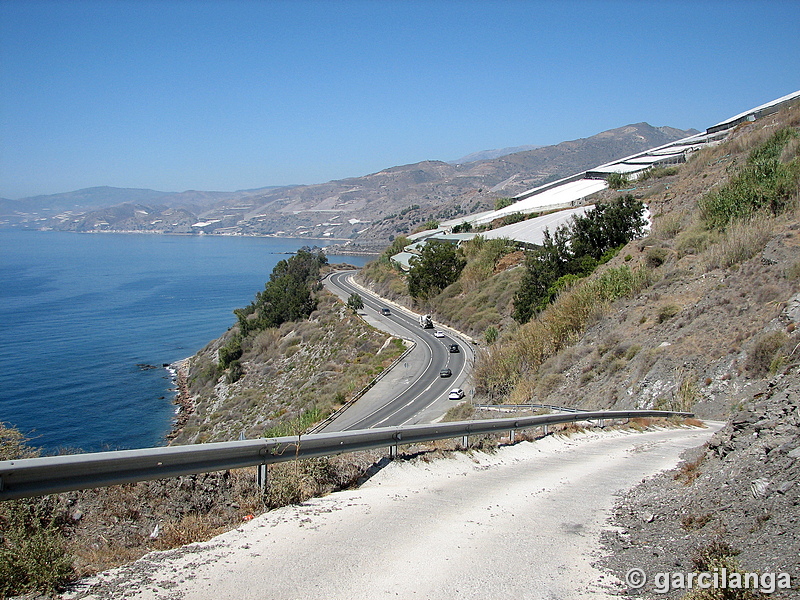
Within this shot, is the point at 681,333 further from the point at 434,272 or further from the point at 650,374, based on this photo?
the point at 434,272

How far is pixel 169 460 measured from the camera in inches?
198

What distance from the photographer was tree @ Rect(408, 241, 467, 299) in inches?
2643

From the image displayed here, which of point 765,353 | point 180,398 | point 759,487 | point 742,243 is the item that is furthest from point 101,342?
point 759,487

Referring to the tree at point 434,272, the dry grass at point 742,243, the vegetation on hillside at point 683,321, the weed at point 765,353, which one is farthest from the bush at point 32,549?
the tree at point 434,272

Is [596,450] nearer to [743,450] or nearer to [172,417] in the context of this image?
[743,450]

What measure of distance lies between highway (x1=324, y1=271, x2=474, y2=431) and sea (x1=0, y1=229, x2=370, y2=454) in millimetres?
13914

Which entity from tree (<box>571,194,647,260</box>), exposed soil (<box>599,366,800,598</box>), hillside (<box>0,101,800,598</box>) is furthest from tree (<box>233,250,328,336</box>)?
exposed soil (<box>599,366,800,598</box>)

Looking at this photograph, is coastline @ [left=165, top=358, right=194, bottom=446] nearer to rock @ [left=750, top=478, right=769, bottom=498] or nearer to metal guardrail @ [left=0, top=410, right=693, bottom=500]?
metal guardrail @ [left=0, top=410, right=693, bottom=500]

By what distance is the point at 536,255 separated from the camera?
152 feet

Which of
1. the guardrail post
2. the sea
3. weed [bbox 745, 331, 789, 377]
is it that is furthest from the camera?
the sea

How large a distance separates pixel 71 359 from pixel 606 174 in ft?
303

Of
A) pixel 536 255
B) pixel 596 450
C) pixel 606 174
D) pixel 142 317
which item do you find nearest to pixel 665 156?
pixel 606 174

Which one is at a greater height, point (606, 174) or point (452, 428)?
point (606, 174)

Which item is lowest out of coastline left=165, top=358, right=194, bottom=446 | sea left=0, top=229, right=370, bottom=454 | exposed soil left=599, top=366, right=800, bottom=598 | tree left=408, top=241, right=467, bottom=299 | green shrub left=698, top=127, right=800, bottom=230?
coastline left=165, top=358, right=194, bottom=446
